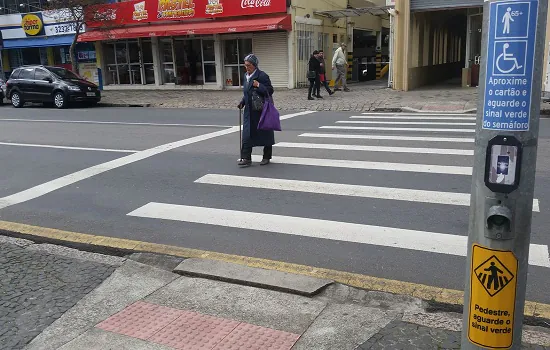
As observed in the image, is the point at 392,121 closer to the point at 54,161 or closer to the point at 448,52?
the point at 54,161

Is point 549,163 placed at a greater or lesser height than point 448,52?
lesser

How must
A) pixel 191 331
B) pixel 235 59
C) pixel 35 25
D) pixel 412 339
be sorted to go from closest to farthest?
pixel 412 339 < pixel 191 331 < pixel 235 59 < pixel 35 25

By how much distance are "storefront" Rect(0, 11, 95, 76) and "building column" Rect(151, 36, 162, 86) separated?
4.56 m

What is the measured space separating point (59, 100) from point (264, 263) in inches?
723

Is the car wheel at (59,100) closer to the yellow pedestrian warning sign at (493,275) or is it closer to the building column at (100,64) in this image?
the building column at (100,64)

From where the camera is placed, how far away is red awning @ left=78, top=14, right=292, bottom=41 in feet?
73.2

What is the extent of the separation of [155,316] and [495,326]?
7.98ft

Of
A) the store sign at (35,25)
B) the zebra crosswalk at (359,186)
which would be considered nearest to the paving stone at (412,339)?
the zebra crosswalk at (359,186)

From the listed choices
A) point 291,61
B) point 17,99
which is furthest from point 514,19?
point 17,99

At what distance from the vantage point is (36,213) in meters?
6.62

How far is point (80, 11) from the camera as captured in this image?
2461cm

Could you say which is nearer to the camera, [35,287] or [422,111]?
[35,287]

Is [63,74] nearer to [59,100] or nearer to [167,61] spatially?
[59,100]

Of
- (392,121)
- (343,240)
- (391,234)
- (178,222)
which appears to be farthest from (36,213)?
(392,121)
